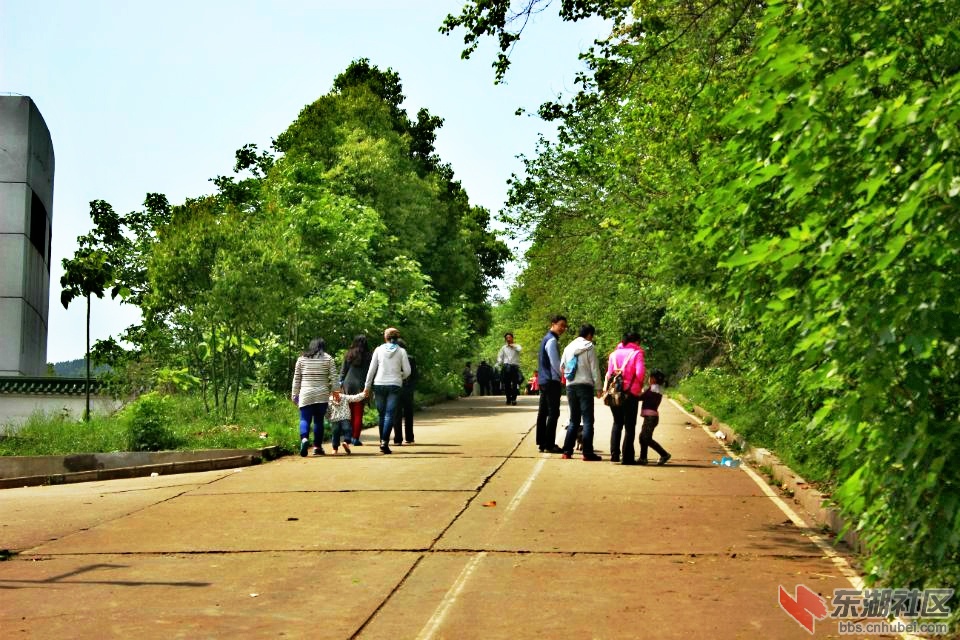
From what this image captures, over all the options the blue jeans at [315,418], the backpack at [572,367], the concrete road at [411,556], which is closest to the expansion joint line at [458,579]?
the concrete road at [411,556]

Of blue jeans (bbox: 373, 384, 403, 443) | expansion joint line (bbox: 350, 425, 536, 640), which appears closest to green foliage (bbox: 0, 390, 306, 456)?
blue jeans (bbox: 373, 384, 403, 443)

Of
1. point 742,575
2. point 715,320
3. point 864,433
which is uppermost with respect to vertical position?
point 715,320

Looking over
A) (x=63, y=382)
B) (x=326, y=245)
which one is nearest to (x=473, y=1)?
(x=326, y=245)

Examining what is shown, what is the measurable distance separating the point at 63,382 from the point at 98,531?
24.7 metres

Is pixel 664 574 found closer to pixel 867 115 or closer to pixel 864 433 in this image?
pixel 864 433

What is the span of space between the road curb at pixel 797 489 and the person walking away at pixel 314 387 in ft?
20.5

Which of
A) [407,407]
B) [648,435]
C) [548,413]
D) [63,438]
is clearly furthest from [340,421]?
[63,438]

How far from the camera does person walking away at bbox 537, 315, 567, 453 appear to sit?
17.8m

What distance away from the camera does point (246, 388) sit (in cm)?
3014

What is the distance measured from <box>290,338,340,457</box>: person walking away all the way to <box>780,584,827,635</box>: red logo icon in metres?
11.1

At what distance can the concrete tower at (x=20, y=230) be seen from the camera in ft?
146

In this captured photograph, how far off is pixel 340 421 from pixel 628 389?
4.63m

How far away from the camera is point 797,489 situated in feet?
43.9

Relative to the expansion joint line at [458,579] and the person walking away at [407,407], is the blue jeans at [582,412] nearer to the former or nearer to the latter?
the expansion joint line at [458,579]
